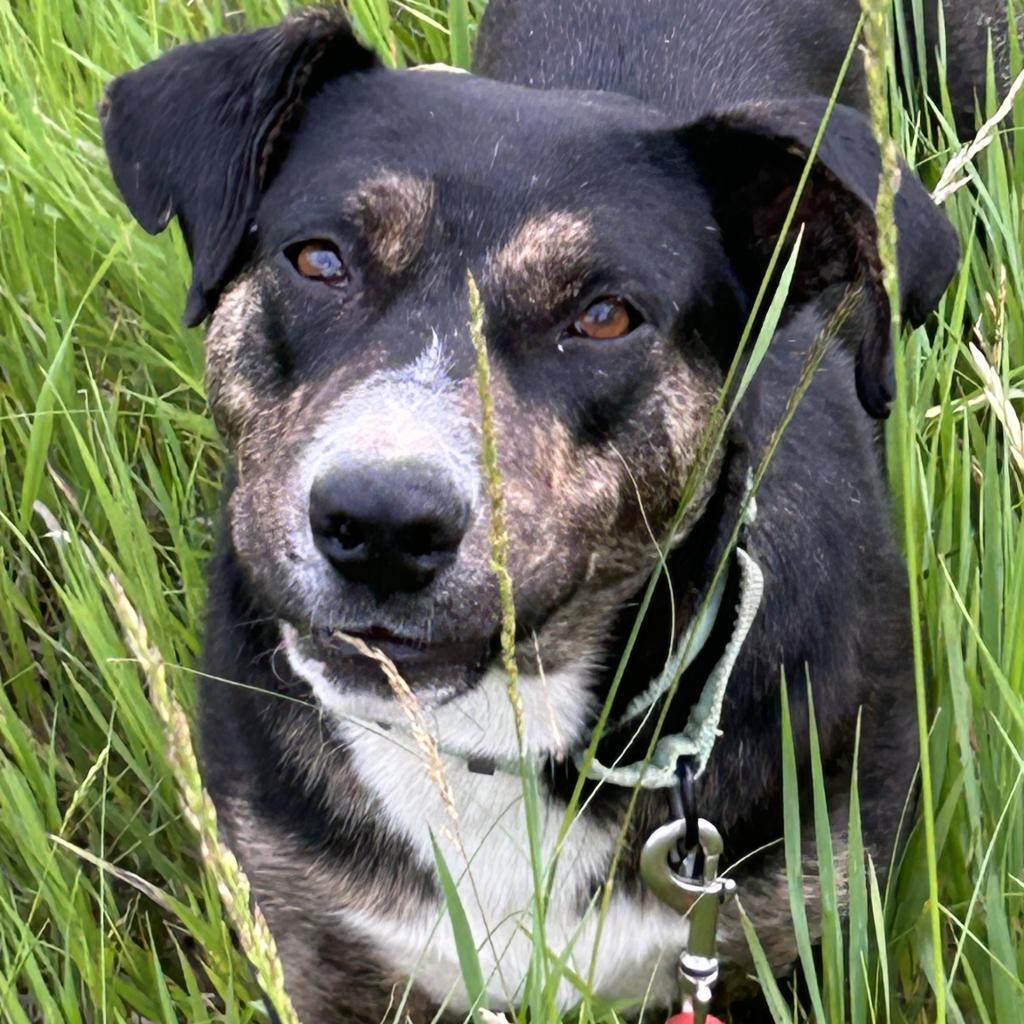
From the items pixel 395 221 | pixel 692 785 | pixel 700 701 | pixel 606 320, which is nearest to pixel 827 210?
pixel 606 320

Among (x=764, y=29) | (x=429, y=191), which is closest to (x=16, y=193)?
(x=429, y=191)

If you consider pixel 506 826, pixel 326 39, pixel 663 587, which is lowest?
pixel 506 826

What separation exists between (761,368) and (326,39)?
37.5 inches

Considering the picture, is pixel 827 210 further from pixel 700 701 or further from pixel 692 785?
pixel 692 785

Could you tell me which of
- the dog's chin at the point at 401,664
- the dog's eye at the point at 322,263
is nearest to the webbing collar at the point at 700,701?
the dog's chin at the point at 401,664

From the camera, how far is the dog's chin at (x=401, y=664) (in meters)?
2.14

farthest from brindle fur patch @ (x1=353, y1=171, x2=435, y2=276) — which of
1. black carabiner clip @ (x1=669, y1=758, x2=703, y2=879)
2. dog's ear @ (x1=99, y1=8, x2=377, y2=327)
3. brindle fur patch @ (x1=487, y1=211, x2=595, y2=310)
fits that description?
black carabiner clip @ (x1=669, y1=758, x2=703, y2=879)

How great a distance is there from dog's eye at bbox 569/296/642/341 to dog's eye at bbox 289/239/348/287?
1.17 feet

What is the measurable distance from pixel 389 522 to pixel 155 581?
129cm

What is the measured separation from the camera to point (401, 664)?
2.15 metres

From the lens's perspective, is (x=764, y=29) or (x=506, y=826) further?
(x=764, y=29)

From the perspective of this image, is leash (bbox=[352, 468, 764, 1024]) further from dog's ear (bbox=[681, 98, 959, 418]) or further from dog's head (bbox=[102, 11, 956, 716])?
dog's ear (bbox=[681, 98, 959, 418])

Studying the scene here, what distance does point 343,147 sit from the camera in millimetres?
2451

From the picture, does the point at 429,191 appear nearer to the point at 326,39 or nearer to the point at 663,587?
the point at 326,39
